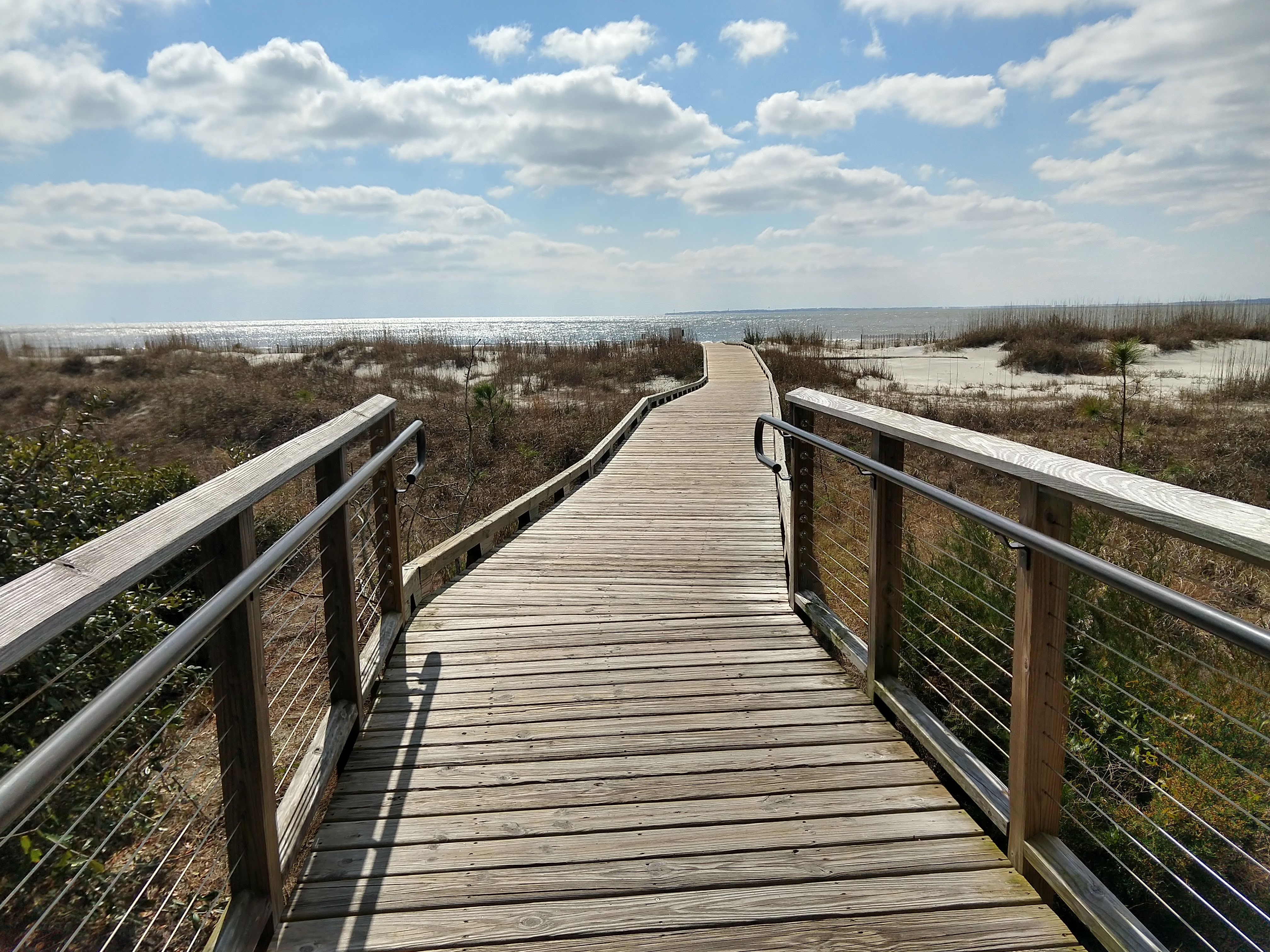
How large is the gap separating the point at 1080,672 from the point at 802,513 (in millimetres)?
1438

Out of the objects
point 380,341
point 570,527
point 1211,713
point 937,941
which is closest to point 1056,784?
point 937,941

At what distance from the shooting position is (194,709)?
4.54 meters

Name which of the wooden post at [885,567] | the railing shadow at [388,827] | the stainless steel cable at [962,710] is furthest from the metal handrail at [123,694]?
the wooden post at [885,567]

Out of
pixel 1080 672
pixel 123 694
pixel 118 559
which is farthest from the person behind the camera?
pixel 1080 672

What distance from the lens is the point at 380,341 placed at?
3086 centimetres

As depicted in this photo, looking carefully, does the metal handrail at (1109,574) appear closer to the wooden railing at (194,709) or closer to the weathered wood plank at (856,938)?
the weathered wood plank at (856,938)

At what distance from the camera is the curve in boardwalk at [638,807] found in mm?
1972

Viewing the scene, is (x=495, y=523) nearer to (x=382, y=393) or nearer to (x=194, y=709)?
(x=194, y=709)

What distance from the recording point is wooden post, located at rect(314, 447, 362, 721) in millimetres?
2904

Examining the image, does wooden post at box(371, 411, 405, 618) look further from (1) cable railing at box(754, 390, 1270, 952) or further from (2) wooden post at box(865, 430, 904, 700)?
(2) wooden post at box(865, 430, 904, 700)

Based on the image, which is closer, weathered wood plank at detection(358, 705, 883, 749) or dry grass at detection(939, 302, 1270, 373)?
weathered wood plank at detection(358, 705, 883, 749)

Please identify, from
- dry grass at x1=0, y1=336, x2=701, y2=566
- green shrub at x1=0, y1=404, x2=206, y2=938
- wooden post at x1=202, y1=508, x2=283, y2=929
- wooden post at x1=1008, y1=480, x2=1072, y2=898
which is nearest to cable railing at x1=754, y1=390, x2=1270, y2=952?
wooden post at x1=1008, y1=480, x2=1072, y2=898

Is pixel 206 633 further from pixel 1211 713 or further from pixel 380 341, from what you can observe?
pixel 380 341

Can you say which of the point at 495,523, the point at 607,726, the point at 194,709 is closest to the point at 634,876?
the point at 607,726
